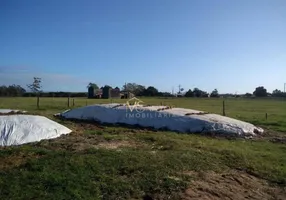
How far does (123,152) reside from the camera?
682 centimetres

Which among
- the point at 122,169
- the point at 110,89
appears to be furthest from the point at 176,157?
the point at 110,89

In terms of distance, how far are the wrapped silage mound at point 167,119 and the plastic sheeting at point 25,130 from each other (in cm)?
382

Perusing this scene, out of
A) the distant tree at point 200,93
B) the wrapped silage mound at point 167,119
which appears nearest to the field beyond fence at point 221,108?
the wrapped silage mound at point 167,119

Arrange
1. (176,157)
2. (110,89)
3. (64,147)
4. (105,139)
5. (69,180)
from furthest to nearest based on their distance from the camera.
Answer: (110,89) < (105,139) < (64,147) < (176,157) < (69,180)

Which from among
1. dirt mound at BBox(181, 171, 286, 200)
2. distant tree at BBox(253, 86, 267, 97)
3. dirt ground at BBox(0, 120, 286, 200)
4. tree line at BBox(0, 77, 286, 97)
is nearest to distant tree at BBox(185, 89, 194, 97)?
tree line at BBox(0, 77, 286, 97)

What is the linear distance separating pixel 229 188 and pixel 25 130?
5465 mm

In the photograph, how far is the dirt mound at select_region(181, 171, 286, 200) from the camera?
16.4 feet

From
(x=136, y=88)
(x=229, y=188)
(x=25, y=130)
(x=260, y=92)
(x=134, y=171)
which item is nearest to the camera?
(x=229, y=188)

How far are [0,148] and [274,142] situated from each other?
8256 millimetres

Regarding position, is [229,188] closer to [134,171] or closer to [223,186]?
[223,186]

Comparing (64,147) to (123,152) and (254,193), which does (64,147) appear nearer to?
(123,152)

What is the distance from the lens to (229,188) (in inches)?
211

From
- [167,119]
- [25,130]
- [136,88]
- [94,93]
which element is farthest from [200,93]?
[25,130]

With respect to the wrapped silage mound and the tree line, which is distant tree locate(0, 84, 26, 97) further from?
the wrapped silage mound
